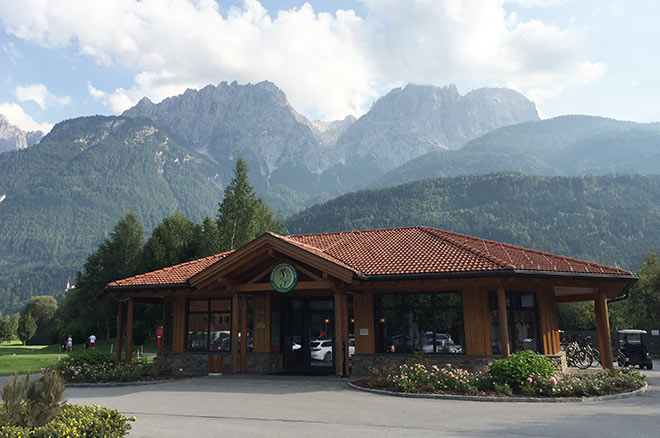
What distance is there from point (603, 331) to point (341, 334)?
923cm

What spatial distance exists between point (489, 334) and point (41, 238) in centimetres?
20367

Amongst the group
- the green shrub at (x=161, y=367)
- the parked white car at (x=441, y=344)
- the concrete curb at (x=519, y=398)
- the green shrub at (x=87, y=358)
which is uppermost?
the parked white car at (x=441, y=344)

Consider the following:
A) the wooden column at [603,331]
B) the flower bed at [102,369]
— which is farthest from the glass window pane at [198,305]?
the wooden column at [603,331]

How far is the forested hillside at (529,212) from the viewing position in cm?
10681

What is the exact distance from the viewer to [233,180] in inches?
1751

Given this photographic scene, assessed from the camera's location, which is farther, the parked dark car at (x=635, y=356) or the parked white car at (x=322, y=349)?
the parked dark car at (x=635, y=356)

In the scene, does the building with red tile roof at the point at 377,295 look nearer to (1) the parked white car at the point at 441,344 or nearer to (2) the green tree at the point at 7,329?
(1) the parked white car at the point at 441,344

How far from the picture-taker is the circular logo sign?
55.8ft

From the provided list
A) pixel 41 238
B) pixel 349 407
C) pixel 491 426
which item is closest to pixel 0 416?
pixel 349 407

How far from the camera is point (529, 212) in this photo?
12356cm

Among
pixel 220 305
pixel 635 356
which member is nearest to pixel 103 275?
pixel 220 305

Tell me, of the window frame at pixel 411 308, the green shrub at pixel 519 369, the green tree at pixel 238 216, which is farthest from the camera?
the green tree at pixel 238 216

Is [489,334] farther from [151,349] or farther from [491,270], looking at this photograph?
[151,349]

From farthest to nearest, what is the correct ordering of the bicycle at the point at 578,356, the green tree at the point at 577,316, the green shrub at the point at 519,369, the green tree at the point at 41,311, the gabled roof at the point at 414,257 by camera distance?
the green tree at the point at 41,311 < the green tree at the point at 577,316 < the bicycle at the point at 578,356 < the gabled roof at the point at 414,257 < the green shrub at the point at 519,369
